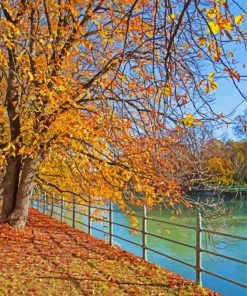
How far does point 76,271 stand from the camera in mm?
7168

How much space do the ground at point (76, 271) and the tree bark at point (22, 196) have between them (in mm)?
1062

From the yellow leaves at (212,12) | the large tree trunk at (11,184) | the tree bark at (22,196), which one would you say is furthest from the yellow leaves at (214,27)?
the large tree trunk at (11,184)

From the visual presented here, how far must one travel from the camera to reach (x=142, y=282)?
6.77 m

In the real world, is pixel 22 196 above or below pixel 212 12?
below

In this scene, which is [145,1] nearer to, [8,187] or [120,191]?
[120,191]

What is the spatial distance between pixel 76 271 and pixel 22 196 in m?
4.86

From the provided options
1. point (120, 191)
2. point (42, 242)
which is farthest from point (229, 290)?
point (42, 242)

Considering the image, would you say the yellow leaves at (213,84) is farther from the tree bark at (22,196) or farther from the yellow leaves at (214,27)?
the tree bark at (22,196)

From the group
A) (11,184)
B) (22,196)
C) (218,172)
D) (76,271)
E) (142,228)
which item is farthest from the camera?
(218,172)

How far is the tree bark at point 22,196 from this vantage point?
11.4 metres

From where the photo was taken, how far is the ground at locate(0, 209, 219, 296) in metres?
6.20

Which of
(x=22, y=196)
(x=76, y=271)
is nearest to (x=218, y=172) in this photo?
(x=22, y=196)

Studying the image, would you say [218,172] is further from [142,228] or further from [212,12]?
[212,12]

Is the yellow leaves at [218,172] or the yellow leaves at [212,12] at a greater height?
the yellow leaves at [212,12]
